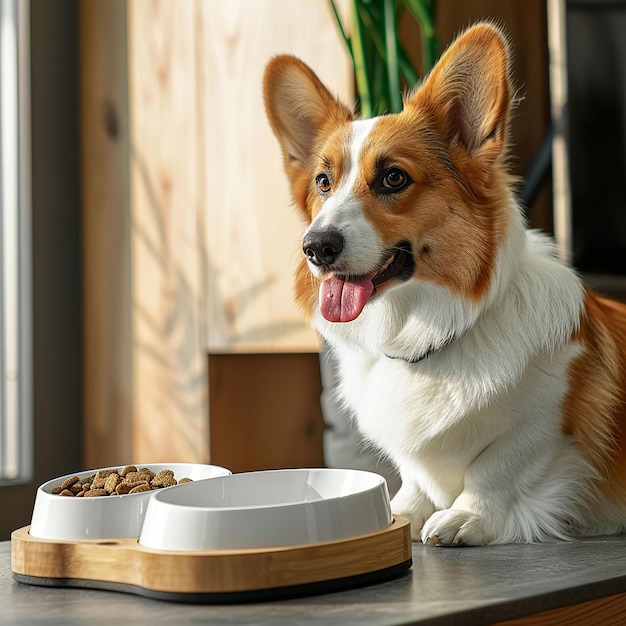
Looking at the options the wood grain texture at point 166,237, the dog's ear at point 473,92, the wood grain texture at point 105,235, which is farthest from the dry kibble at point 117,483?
the wood grain texture at point 105,235

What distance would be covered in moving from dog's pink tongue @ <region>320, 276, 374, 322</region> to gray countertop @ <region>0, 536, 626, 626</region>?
0.31 meters

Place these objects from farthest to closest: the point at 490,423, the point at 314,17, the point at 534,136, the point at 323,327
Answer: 1. the point at 534,136
2. the point at 314,17
3. the point at 323,327
4. the point at 490,423

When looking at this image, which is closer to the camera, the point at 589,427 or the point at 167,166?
the point at 589,427

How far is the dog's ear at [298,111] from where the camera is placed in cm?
132

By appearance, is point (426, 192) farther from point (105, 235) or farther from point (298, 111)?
point (105, 235)

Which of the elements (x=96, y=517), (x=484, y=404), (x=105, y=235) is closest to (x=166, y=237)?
(x=105, y=235)

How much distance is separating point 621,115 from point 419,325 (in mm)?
1048

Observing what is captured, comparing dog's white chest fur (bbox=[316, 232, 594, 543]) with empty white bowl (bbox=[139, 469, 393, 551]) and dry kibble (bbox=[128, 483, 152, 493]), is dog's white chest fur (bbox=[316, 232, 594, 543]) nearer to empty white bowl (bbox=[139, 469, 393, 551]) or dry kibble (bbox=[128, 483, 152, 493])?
empty white bowl (bbox=[139, 469, 393, 551])

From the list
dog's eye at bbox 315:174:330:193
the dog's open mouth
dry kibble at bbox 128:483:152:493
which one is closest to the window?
dog's eye at bbox 315:174:330:193

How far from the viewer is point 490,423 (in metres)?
1.11

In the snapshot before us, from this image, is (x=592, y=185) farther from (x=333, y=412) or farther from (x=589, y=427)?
(x=589, y=427)

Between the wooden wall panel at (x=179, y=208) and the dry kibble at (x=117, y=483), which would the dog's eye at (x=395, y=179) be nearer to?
the dry kibble at (x=117, y=483)

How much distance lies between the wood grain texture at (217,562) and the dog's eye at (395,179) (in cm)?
46

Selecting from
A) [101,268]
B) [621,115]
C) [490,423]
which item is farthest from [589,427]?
[101,268]
